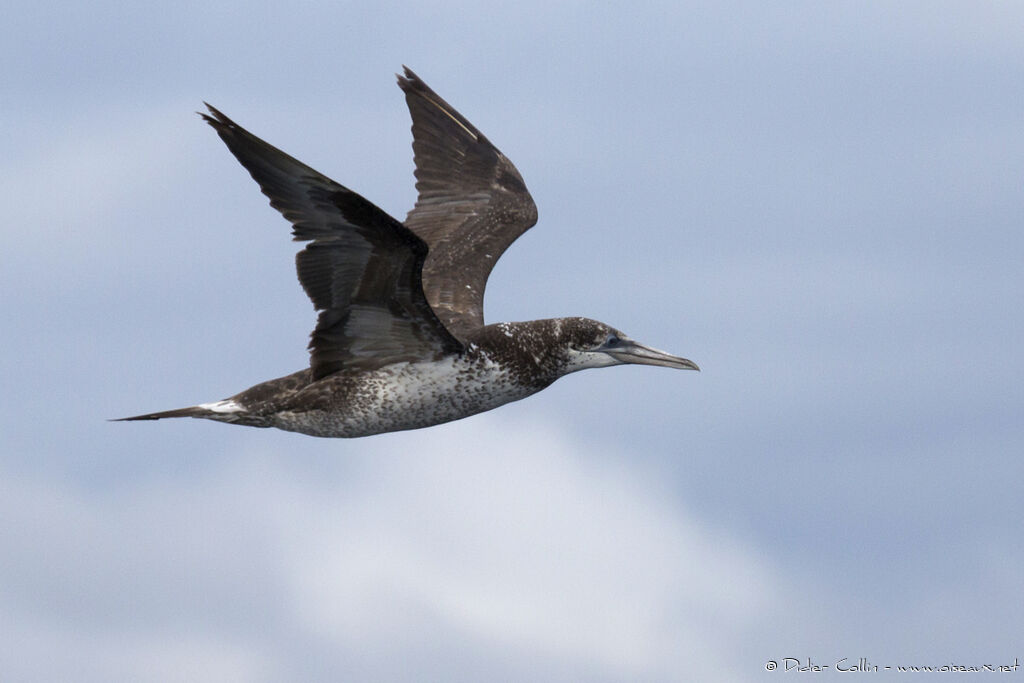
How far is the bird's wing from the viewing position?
11570 millimetres

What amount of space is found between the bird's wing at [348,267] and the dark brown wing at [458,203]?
2.03m

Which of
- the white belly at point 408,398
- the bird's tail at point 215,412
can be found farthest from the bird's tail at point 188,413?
the white belly at point 408,398

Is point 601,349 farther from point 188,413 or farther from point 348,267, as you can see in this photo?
point 188,413

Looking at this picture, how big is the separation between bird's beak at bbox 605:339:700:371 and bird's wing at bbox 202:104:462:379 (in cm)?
168

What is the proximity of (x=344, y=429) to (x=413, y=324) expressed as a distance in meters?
1.29

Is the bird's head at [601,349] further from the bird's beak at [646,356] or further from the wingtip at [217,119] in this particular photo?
the wingtip at [217,119]

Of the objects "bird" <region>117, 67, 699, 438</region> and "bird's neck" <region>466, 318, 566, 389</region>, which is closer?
"bird" <region>117, 67, 699, 438</region>

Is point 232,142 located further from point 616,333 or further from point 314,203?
point 616,333

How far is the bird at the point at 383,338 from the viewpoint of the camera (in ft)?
39.0

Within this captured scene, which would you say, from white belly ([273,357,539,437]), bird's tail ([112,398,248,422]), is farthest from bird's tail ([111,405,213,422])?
white belly ([273,357,539,437])

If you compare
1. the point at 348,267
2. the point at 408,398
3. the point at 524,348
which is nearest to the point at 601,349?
the point at 524,348

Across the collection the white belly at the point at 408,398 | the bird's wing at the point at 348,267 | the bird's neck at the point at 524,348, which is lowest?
the white belly at the point at 408,398

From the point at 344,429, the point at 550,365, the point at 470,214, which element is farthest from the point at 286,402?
the point at 470,214

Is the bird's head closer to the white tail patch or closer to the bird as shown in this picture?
the bird
